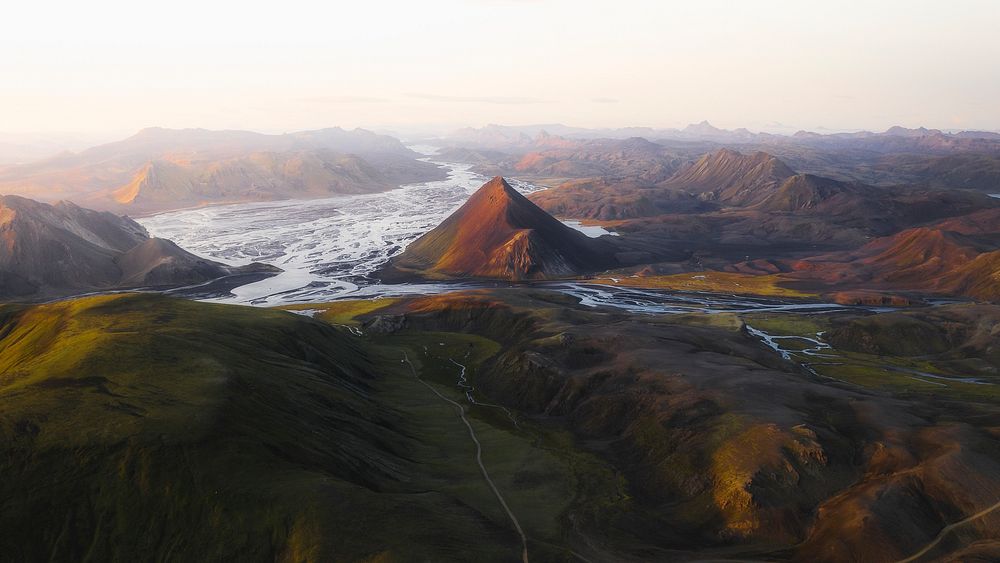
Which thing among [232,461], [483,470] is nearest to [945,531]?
[483,470]

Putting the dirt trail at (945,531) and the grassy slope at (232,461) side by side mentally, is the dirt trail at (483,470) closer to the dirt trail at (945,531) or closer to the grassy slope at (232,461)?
the grassy slope at (232,461)

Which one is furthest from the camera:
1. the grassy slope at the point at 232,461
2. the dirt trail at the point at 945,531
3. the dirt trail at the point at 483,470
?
the dirt trail at the point at 483,470

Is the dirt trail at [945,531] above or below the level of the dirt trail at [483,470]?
above

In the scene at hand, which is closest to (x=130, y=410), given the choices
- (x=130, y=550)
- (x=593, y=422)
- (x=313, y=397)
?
(x=130, y=550)

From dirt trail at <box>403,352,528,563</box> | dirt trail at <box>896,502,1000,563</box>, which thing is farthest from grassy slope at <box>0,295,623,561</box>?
dirt trail at <box>896,502,1000,563</box>

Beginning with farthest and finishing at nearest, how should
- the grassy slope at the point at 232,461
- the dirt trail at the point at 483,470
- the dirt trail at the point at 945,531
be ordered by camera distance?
the dirt trail at the point at 483,470 < the dirt trail at the point at 945,531 < the grassy slope at the point at 232,461

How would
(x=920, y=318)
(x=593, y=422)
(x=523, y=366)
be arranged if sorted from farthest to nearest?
(x=920, y=318) → (x=523, y=366) → (x=593, y=422)

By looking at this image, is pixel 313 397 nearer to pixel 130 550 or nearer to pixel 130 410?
pixel 130 410

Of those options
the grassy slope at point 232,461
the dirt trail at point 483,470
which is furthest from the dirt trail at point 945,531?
the dirt trail at point 483,470

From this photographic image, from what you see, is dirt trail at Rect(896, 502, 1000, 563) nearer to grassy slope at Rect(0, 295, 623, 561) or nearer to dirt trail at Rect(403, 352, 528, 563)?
grassy slope at Rect(0, 295, 623, 561)

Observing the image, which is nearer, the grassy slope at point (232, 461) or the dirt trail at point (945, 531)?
the grassy slope at point (232, 461)

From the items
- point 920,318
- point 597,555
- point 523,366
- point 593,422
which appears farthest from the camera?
point 920,318
